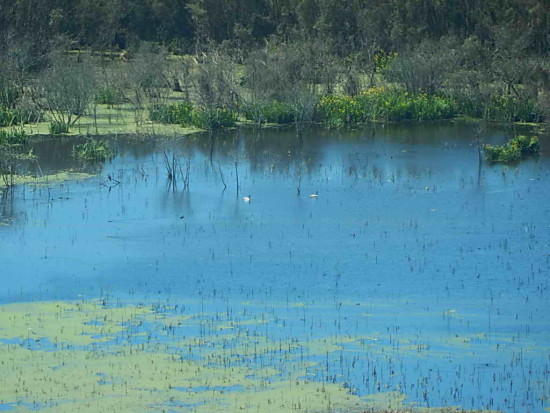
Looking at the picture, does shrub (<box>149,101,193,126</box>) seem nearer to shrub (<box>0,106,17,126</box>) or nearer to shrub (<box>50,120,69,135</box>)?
shrub (<box>50,120,69,135</box>)

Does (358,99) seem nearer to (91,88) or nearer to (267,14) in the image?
(91,88)

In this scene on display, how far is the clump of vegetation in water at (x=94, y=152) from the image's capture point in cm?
2402

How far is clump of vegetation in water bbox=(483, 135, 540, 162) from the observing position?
2417 centimetres

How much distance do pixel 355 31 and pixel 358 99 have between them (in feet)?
35.7

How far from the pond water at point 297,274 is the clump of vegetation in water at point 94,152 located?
0.28 meters

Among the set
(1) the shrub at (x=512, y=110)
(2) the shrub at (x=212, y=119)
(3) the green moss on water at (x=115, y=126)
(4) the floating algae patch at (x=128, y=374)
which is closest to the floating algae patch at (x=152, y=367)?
(4) the floating algae patch at (x=128, y=374)

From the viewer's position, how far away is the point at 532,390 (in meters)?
11.1

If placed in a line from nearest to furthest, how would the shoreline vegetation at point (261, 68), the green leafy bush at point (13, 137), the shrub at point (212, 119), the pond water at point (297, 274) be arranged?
the pond water at point (297, 274) < the green leafy bush at point (13, 137) < the shrub at point (212, 119) < the shoreline vegetation at point (261, 68)

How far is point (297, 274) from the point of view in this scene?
50.8 feet

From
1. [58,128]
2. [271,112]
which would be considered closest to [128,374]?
[58,128]

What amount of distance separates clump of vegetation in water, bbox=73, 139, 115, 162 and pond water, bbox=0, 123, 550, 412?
11.2 inches

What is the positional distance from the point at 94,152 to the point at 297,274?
32.1 ft

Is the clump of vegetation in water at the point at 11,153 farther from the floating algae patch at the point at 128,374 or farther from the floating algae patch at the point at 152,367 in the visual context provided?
the floating algae patch at the point at 128,374

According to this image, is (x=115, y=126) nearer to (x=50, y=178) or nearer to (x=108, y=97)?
(x=108, y=97)
